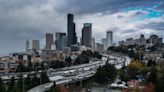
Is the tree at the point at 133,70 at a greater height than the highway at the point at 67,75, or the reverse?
the tree at the point at 133,70

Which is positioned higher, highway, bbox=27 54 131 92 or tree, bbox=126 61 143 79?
tree, bbox=126 61 143 79

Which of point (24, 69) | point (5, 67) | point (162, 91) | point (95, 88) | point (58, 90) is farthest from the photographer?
point (5, 67)

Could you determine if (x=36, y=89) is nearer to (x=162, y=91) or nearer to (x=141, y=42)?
(x=162, y=91)

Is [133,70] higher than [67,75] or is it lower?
higher

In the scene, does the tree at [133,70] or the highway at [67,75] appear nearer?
the highway at [67,75]

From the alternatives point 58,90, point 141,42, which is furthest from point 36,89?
point 141,42

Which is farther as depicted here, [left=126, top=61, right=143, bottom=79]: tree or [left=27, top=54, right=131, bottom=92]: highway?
[left=126, top=61, right=143, bottom=79]: tree

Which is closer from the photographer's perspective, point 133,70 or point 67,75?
point 133,70

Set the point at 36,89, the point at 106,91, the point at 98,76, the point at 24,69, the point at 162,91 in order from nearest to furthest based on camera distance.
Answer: the point at 162,91 < the point at 36,89 < the point at 106,91 < the point at 98,76 < the point at 24,69

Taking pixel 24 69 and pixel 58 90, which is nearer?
pixel 58 90

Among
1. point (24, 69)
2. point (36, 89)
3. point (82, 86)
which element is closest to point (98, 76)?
point (82, 86)

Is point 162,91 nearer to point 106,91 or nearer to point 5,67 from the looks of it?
point 106,91
